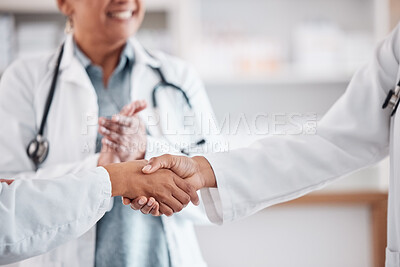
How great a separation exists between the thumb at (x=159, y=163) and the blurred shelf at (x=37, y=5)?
157 centimetres

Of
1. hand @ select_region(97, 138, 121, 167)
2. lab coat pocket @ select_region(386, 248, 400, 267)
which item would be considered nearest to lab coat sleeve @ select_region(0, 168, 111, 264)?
hand @ select_region(97, 138, 121, 167)

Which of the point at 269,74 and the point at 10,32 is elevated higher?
the point at 10,32

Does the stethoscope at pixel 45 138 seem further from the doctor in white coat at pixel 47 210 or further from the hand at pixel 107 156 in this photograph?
the doctor in white coat at pixel 47 210

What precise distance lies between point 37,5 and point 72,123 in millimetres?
1509

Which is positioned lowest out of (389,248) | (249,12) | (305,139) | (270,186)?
(389,248)

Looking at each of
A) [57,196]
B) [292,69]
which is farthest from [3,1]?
[57,196]

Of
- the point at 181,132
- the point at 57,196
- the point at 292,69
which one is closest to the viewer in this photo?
the point at 57,196

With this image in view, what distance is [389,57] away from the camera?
120 centimetres

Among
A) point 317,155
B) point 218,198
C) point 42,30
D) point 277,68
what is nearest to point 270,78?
point 277,68

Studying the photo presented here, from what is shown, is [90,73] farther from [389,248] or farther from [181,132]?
[389,248]

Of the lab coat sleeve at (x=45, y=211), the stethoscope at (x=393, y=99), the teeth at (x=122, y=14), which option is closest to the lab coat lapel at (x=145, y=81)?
the teeth at (x=122, y=14)

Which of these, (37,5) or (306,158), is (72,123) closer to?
(306,158)

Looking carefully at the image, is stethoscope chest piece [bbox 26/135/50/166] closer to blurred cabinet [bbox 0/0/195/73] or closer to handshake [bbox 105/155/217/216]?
handshake [bbox 105/155/217/216]

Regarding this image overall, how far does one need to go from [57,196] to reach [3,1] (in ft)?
6.41
